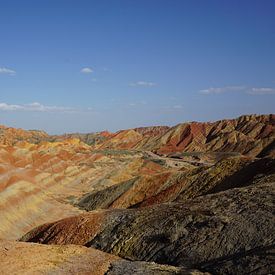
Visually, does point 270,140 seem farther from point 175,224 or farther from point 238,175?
point 175,224

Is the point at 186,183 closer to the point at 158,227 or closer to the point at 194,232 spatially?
the point at 158,227

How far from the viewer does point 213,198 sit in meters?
37.8

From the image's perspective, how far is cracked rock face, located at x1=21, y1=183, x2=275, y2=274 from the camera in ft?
85.6

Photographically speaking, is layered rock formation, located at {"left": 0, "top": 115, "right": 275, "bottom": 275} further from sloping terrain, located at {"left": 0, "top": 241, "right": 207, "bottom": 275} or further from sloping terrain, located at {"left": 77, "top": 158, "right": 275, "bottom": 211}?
sloping terrain, located at {"left": 77, "top": 158, "right": 275, "bottom": 211}

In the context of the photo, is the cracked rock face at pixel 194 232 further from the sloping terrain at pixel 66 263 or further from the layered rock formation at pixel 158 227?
the sloping terrain at pixel 66 263

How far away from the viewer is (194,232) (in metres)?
30.5

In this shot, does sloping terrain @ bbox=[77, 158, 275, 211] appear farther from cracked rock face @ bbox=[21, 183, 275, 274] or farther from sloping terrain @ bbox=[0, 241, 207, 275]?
sloping terrain @ bbox=[0, 241, 207, 275]

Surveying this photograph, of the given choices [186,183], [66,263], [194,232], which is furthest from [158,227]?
[186,183]

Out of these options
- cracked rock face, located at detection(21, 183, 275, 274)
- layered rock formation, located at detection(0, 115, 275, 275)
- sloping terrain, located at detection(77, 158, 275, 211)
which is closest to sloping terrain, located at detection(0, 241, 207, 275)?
layered rock formation, located at detection(0, 115, 275, 275)

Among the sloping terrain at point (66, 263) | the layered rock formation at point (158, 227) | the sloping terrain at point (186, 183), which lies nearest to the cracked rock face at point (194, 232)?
the layered rock formation at point (158, 227)

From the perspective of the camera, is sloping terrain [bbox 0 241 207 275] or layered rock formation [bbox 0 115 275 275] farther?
layered rock formation [bbox 0 115 275 275]

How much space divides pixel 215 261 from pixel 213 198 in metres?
12.0

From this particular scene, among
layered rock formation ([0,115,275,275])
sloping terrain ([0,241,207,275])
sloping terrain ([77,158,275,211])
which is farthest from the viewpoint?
sloping terrain ([77,158,275,211])

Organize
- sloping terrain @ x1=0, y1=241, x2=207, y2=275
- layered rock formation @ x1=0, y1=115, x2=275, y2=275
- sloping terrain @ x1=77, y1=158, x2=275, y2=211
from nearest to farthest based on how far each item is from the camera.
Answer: sloping terrain @ x1=0, y1=241, x2=207, y2=275
layered rock formation @ x1=0, y1=115, x2=275, y2=275
sloping terrain @ x1=77, y1=158, x2=275, y2=211
